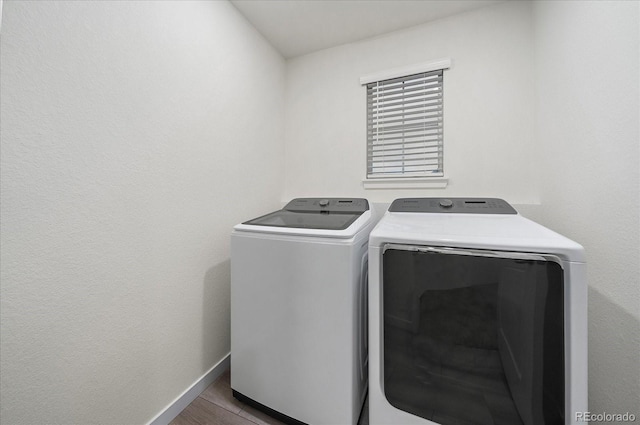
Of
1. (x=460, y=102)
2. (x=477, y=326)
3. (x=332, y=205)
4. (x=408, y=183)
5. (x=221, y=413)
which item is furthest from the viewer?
(x=408, y=183)

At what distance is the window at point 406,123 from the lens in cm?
188

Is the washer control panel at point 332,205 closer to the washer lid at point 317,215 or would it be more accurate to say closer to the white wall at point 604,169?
the washer lid at point 317,215

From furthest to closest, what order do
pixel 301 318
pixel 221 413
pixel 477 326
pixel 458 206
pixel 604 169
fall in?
pixel 458 206 < pixel 221 413 < pixel 301 318 < pixel 604 169 < pixel 477 326

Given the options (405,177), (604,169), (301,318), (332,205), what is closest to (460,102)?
(405,177)

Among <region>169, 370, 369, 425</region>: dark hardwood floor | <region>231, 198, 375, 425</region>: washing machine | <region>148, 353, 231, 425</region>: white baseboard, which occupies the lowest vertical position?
<region>169, 370, 369, 425</region>: dark hardwood floor

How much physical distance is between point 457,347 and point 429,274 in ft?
0.91

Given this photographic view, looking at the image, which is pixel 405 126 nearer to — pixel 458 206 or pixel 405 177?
pixel 405 177

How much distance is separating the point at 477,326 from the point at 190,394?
1520mm

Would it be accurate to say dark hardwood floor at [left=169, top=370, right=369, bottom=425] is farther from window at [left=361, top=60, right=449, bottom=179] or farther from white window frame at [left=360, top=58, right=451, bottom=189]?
window at [left=361, top=60, right=449, bottom=179]

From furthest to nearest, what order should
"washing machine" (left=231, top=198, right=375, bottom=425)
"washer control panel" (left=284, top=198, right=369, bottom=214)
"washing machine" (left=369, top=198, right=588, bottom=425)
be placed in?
"washer control panel" (left=284, top=198, right=369, bottom=214), "washing machine" (left=231, top=198, right=375, bottom=425), "washing machine" (left=369, top=198, right=588, bottom=425)

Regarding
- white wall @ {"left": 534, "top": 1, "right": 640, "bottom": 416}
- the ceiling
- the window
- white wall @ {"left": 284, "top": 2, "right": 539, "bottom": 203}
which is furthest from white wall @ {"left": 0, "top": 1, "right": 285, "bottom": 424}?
white wall @ {"left": 534, "top": 1, "right": 640, "bottom": 416}

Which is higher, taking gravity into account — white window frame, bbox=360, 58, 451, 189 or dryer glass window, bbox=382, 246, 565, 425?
white window frame, bbox=360, 58, 451, 189

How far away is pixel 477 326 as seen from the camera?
33.8 inches

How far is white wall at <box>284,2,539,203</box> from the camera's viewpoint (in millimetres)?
1661
